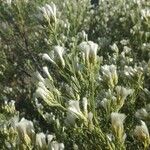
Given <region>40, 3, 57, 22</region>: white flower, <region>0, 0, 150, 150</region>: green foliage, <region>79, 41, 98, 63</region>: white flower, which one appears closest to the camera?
<region>0, 0, 150, 150</region>: green foliage

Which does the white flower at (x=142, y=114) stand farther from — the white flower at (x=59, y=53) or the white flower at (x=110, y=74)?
the white flower at (x=59, y=53)

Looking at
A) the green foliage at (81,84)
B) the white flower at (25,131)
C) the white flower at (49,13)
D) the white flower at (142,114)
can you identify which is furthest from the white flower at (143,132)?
the white flower at (49,13)

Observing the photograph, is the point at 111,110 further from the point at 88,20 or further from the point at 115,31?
the point at 88,20

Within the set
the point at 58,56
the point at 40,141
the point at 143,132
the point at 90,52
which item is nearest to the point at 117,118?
the point at 143,132

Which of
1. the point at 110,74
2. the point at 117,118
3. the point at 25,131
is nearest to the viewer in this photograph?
the point at 117,118

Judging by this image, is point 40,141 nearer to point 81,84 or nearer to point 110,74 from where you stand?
point 81,84

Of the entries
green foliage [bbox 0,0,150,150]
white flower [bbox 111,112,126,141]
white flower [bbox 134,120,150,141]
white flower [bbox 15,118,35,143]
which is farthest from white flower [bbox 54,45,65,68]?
white flower [bbox 134,120,150,141]

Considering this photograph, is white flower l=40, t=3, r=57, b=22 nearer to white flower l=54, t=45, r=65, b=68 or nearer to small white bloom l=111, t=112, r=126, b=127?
white flower l=54, t=45, r=65, b=68

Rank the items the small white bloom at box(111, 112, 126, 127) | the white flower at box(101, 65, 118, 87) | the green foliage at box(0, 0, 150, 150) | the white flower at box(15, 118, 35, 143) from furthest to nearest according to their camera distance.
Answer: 1. the white flower at box(101, 65, 118, 87)
2. the green foliage at box(0, 0, 150, 150)
3. the white flower at box(15, 118, 35, 143)
4. the small white bloom at box(111, 112, 126, 127)

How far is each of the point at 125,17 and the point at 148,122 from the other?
5.59 metres

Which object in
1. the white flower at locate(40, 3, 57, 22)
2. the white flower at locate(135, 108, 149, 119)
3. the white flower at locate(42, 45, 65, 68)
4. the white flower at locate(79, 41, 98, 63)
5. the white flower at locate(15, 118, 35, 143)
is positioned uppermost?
the white flower at locate(40, 3, 57, 22)

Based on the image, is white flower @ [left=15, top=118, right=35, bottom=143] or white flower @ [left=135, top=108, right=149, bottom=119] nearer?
white flower @ [left=15, top=118, right=35, bottom=143]

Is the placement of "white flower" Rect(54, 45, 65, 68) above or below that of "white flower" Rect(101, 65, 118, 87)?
above

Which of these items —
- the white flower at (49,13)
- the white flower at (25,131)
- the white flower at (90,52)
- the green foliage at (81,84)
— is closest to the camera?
the white flower at (25,131)
